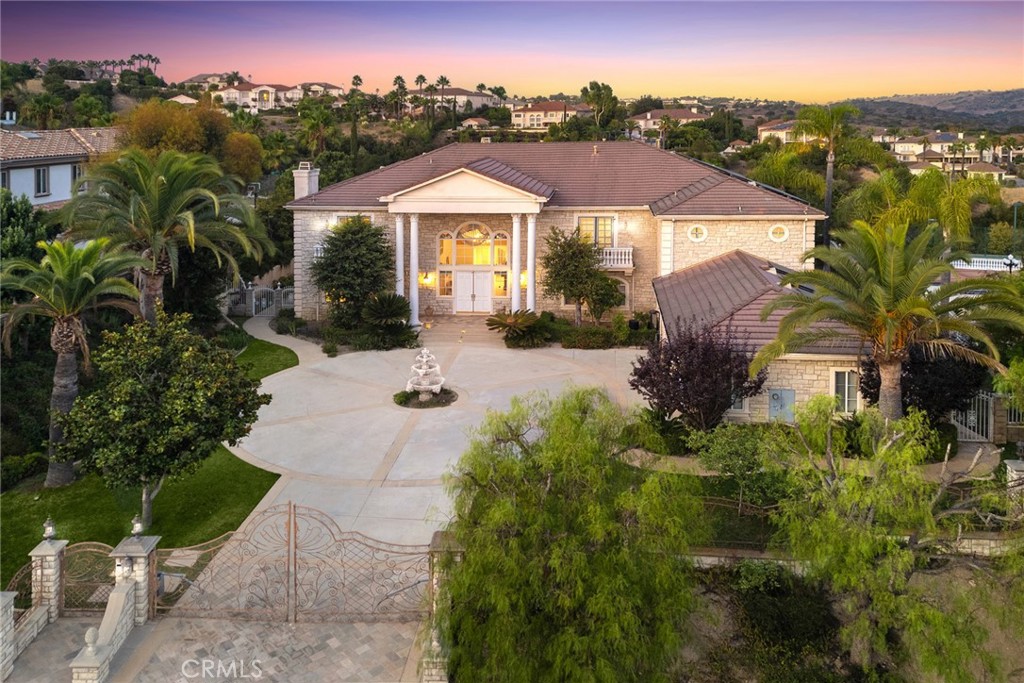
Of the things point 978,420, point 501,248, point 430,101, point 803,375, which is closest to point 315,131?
point 430,101

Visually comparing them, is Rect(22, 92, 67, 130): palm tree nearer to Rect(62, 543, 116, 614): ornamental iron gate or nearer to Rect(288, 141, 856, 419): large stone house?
Rect(288, 141, 856, 419): large stone house

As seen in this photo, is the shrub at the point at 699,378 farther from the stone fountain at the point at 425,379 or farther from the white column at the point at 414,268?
the white column at the point at 414,268

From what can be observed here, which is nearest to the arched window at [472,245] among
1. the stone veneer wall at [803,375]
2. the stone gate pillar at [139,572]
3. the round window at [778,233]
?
the round window at [778,233]

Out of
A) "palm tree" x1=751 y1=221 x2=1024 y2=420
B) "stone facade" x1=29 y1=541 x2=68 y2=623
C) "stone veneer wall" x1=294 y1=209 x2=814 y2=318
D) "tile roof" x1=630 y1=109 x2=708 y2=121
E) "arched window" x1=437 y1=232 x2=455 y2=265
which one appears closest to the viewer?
"stone facade" x1=29 y1=541 x2=68 y2=623

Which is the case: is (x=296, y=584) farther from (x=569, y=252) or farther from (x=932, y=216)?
(x=932, y=216)

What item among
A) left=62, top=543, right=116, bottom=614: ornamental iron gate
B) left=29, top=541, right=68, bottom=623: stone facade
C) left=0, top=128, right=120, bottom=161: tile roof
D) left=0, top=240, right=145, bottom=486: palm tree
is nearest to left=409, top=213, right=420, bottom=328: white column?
left=0, top=240, right=145, bottom=486: palm tree

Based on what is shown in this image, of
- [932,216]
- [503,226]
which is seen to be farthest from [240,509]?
[932,216]

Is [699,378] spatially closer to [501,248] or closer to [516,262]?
[516,262]
